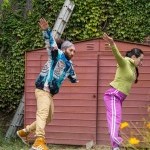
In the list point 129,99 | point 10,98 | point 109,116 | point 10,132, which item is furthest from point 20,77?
point 109,116

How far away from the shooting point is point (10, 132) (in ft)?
37.7

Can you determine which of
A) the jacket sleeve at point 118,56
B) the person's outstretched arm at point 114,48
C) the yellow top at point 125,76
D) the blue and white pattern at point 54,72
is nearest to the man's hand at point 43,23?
the blue and white pattern at point 54,72

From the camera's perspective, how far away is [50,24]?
39.5 feet

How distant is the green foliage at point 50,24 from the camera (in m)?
11.7

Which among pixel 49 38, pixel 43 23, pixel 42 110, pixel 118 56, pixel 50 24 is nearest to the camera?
pixel 43 23

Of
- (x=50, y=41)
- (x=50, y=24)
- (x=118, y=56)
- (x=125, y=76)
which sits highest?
(x=50, y=24)

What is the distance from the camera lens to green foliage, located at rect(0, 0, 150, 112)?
11695 mm

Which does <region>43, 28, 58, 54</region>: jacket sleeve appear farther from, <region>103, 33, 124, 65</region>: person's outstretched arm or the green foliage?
the green foliage

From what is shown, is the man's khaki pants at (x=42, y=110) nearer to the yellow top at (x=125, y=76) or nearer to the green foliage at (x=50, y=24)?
the yellow top at (x=125, y=76)

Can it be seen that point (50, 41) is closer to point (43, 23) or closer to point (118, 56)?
point (43, 23)

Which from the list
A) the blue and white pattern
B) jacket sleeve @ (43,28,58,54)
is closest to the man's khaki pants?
the blue and white pattern

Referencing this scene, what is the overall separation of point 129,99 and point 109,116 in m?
3.09

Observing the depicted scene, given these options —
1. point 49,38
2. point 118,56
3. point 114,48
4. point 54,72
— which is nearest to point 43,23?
point 49,38

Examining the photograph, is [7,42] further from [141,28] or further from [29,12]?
[141,28]
